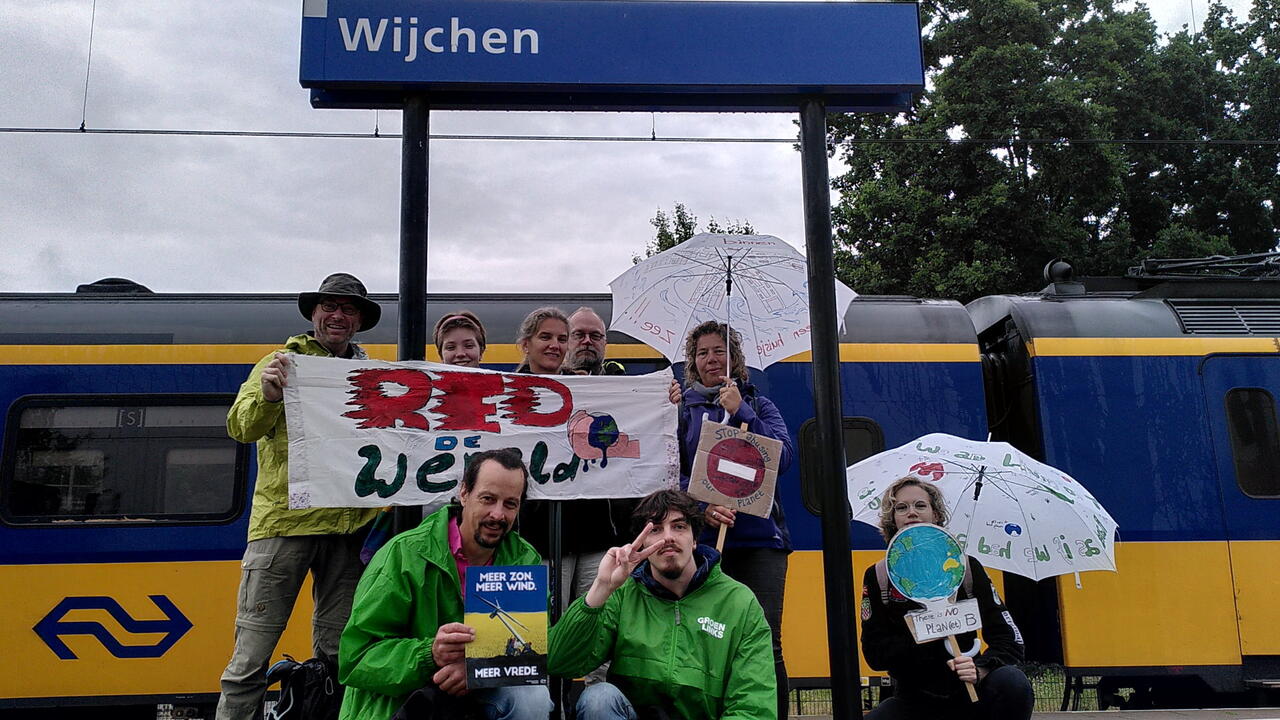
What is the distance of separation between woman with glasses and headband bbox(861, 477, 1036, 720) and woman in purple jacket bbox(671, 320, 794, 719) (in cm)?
41

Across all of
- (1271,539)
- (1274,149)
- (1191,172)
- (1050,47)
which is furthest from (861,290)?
(1271,539)

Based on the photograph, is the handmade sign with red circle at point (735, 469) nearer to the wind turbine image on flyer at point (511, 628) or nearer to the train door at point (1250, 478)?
the wind turbine image on flyer at point (511, 628)

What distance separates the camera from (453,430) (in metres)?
4.09

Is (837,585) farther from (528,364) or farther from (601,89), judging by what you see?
(601,89)

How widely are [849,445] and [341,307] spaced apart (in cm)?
381

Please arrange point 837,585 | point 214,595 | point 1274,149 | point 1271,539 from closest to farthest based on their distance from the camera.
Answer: point 837,585, point 214,595, point 1271,539, point 1274,149

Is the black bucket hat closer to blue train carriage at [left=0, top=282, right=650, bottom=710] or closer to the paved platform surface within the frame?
blue train carriage at [left=0, top=282, right=650, bottom=710]

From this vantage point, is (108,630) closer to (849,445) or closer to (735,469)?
(735,469)

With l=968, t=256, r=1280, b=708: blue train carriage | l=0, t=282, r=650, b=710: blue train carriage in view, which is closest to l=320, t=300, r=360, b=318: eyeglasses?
l=0, t=282, r=650, b=710: blue train carriage

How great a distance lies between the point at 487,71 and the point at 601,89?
48cm

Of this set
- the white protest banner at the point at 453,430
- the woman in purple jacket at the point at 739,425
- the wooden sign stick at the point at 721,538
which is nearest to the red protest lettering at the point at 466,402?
the white protest banner at the point at 453,430

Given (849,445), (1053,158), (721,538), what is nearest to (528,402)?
(721,538)

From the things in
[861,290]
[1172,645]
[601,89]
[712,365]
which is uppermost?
[861,290]

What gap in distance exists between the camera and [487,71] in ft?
12.3
